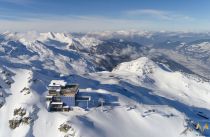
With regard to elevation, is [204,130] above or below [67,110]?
below

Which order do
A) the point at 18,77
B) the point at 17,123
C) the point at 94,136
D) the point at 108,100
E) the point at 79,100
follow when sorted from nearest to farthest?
the point at 94,136, the point at 17,123, the point at 79,100, the point at 108,100, the point at 18,77

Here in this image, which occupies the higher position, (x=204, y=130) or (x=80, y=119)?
A: (x=80, y=119)

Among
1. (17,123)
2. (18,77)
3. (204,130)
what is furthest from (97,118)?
(18,77)

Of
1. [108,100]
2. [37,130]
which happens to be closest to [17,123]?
[37,130]

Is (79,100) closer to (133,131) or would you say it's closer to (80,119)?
(80,119)

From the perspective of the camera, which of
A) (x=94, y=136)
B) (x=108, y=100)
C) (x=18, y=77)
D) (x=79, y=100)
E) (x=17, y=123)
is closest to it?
(x=94, y=136)

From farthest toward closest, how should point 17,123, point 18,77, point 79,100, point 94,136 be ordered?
1. point 18,77
2. point 79,100
3. point 17,123
4. point 94,136

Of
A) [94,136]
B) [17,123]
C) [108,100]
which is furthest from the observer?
[108,100]

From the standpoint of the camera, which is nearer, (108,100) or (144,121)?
(144,121)

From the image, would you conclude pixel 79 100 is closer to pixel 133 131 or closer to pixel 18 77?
pixel 133 131
